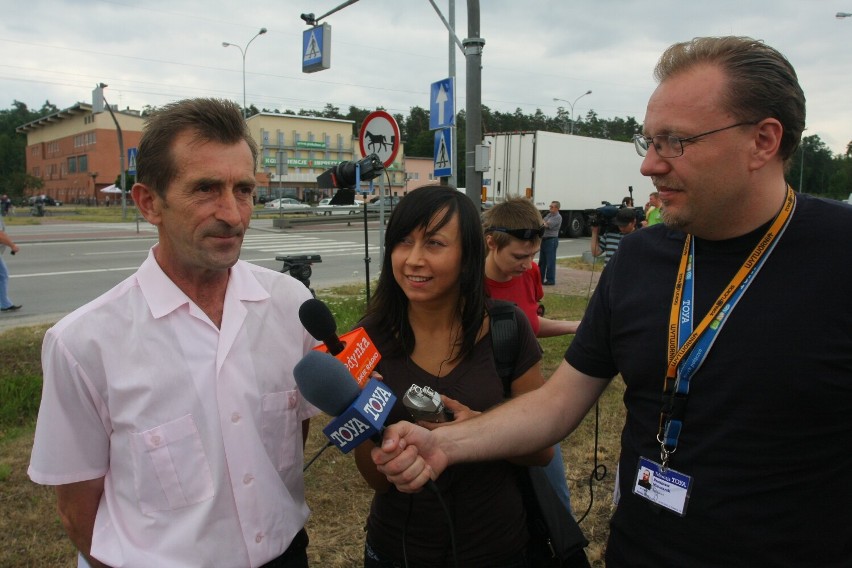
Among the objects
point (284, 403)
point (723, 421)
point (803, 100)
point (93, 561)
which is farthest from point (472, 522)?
point (803, 100)

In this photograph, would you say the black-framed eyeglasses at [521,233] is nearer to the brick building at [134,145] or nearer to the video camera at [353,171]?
the video camera at [353,171]

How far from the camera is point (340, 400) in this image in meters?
1.40

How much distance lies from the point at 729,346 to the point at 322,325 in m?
1.01

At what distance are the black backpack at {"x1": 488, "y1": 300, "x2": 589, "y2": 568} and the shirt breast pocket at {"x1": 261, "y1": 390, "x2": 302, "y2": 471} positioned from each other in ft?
2.28

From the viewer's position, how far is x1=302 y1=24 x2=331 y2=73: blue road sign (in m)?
11.8

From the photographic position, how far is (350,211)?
35.8 m

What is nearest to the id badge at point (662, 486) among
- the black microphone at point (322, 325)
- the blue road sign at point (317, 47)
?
the black microphone at point (322, 325)

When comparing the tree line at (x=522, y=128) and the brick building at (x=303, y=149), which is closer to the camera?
the brick building at (x=303, y=149)

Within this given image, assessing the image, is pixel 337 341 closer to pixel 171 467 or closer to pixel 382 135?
pixel 171 467

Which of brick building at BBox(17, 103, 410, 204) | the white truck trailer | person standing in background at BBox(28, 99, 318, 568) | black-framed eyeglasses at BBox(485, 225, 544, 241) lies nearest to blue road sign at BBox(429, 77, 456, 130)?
black-framed eyeglasses at BBox(485, 225, 544, 241)

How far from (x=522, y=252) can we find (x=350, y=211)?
33288 mm

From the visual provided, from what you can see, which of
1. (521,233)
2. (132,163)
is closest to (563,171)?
(521,233)

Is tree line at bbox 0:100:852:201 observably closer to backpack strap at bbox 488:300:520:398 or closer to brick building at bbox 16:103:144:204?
brick building at bbox 16:103:144:204

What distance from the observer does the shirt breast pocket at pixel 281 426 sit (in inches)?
67.9
